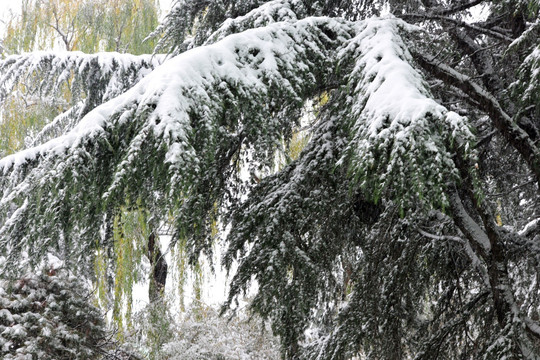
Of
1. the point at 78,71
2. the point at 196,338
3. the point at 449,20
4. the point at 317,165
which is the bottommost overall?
the point at 196,338

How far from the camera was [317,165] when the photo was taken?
2592mm

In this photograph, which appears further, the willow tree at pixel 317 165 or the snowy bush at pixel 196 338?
the snowy bush at pixel 196 338

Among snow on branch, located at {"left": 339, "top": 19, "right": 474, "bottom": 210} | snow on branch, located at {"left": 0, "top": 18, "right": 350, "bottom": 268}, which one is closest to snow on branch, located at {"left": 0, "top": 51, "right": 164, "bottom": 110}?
snow on branch, located at {"left": 0, "top": 18, "right": 350, "bottom": 268}

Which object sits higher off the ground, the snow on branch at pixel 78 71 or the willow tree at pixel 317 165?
the snow on branch at pixel 78 71

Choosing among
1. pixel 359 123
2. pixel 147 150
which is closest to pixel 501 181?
pixel 359 123

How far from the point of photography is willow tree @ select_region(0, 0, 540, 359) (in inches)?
59.4

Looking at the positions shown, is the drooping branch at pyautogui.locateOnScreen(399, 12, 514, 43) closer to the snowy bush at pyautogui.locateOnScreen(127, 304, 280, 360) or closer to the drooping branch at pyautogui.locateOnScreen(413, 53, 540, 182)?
the drooping branch at pyautogui.locateOnScreen(413, 53, 540, 182)

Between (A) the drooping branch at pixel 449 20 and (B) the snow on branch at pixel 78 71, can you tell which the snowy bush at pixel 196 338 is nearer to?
(B) the snow on branch at pixel 78 71

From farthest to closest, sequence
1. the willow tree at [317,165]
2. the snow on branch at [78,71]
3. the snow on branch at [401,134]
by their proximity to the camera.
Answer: the snow on branch at [78,71] < the willow tree at [317,165] < the snow on branch at [401,134]

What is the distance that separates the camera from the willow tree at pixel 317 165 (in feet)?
4.95

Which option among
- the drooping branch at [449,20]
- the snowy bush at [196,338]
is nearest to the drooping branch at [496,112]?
the drooping branch at [449,20]

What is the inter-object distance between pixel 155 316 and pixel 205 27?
435 centimetres

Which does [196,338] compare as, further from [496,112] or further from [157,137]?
[157,137]

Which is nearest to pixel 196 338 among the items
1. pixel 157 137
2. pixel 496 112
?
pixel 496 112
